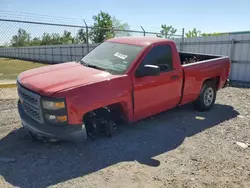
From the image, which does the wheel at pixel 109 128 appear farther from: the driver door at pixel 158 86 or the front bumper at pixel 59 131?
the front bumper at pixel 59 131

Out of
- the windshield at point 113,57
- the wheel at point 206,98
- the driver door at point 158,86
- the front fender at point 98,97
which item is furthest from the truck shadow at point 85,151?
the windshield at point 113,57

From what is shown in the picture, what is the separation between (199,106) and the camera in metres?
6.10

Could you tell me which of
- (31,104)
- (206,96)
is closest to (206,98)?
(206,96)

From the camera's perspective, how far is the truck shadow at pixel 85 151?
3217mm

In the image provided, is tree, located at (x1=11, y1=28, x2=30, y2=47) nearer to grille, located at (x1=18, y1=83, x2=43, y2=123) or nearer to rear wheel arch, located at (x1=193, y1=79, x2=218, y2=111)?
grille, located at (x1=18, y1=83, x2=43, y2=123)

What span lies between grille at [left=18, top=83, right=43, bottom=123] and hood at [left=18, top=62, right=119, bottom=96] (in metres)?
0.09

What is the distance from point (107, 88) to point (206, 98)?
3411mm

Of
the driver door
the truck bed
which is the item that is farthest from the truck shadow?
the truck bed

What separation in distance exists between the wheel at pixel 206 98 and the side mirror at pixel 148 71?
7.58 ft

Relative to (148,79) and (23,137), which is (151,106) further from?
(23,137)

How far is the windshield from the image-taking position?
4.33m

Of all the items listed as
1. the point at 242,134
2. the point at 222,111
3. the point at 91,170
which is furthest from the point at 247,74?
the point at 91,170

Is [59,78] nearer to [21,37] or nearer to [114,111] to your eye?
[114,111]

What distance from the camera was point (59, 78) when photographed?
12.7ft
